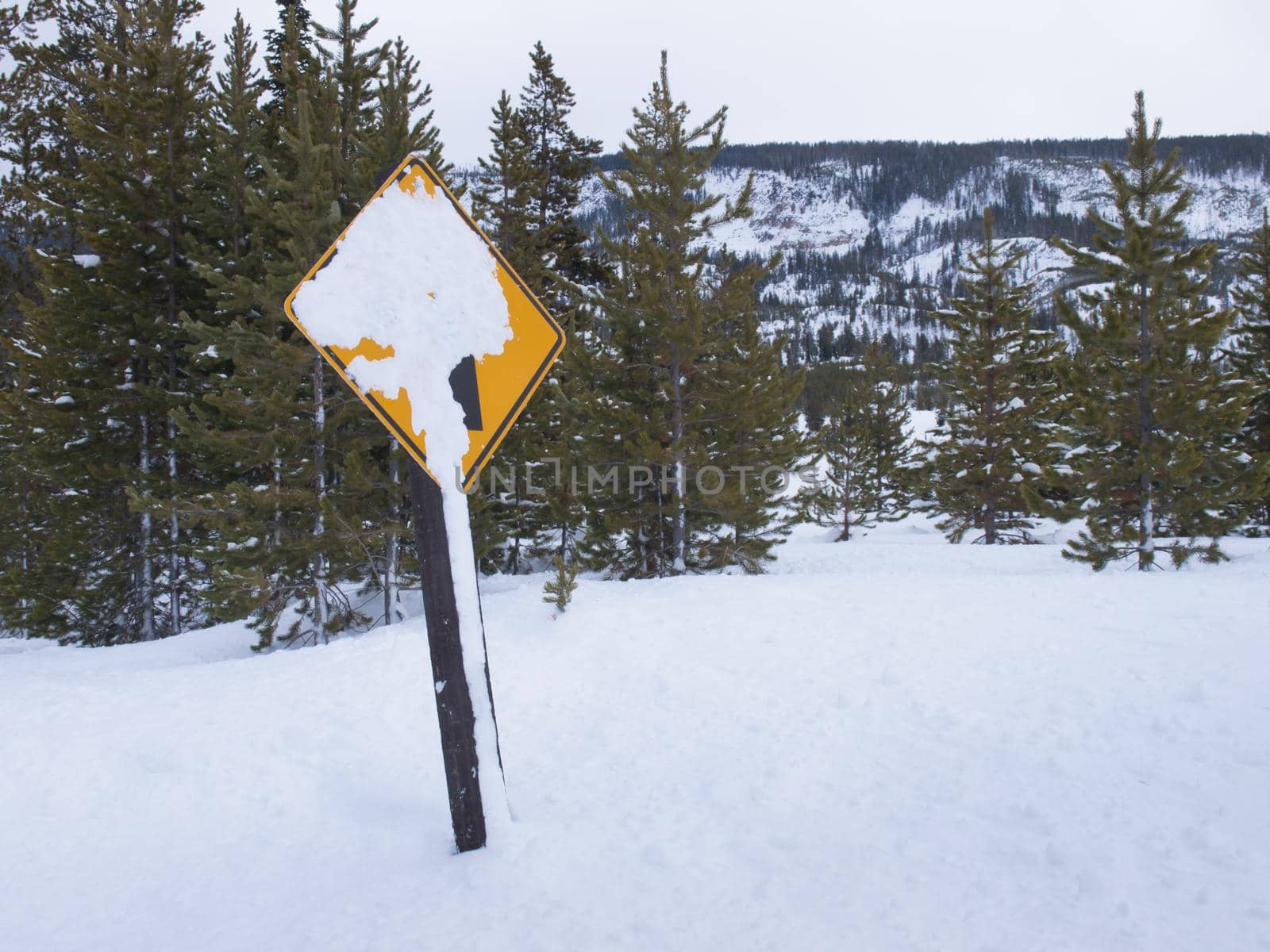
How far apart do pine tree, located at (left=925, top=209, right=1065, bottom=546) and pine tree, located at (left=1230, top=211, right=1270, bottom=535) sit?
4739 millimetres

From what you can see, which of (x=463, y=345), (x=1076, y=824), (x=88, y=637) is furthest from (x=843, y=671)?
(x=88, y=637)

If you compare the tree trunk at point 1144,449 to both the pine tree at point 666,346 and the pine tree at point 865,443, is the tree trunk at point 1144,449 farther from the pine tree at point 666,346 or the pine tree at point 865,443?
the pine tree at point 865,443

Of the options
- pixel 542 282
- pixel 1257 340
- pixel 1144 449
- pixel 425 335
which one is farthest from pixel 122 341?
pixel 1257 340

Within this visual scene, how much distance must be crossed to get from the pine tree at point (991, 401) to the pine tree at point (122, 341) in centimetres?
2111

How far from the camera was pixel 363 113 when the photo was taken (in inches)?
474

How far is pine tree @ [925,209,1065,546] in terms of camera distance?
2120cm

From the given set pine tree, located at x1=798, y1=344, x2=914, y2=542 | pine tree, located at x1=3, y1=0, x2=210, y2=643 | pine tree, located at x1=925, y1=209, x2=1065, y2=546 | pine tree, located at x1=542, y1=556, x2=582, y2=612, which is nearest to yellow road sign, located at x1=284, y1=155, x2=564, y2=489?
pine tree, located at x1=542, y1=556, x2=582, y2=612

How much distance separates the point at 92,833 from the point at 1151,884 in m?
5.73

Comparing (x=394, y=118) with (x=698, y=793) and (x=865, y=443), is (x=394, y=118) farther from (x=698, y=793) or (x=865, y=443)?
(x=865, y=443)

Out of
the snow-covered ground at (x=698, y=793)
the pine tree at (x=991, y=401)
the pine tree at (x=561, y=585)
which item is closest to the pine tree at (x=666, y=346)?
the pine tree at (x=561, y=585)

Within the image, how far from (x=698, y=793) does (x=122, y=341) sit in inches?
519

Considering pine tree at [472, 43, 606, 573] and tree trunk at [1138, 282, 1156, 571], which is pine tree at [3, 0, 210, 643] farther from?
tree trunk at [1138, 282, 1156, 571]

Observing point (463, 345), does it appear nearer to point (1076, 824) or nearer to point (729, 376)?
point (1076, 824)

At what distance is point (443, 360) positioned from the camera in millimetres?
3125
